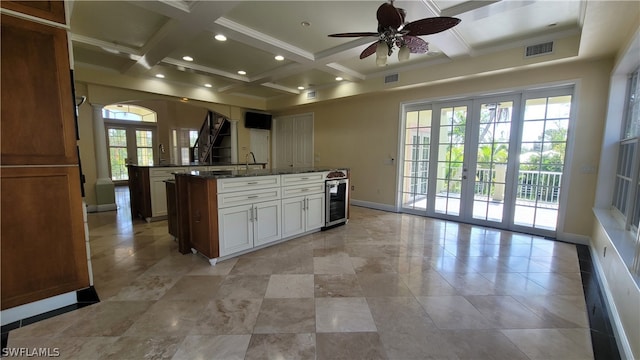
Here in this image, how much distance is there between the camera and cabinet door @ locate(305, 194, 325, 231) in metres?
4.02

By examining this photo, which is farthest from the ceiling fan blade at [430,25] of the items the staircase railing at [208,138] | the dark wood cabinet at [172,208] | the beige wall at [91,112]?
the staircase railing at [208,138]

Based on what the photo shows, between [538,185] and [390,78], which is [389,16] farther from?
[538,185]

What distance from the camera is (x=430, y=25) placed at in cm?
230

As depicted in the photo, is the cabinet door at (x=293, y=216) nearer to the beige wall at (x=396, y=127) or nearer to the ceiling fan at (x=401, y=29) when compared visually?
the ceiling fan at (x=401, y=29)

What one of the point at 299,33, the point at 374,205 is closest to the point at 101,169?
the point at 299,33

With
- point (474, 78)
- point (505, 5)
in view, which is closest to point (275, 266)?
point (505, 5)

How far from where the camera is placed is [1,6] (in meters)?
1.75

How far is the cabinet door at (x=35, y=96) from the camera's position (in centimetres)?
183

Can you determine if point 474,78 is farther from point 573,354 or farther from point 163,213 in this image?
point 163,213

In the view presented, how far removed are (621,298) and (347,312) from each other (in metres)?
1.97

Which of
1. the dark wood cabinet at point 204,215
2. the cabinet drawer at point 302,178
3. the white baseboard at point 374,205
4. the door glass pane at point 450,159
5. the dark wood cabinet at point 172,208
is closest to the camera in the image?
the dark wood cabinet at point 204,215

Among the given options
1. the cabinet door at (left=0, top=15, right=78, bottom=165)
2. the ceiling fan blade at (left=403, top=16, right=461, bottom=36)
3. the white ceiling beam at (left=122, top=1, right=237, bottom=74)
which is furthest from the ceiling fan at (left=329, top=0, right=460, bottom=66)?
the cabinet door at (left=0, top=15, right=78, bottom=165)

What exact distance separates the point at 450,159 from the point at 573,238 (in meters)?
2.06

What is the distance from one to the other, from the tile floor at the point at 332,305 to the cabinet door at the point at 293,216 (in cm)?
26
